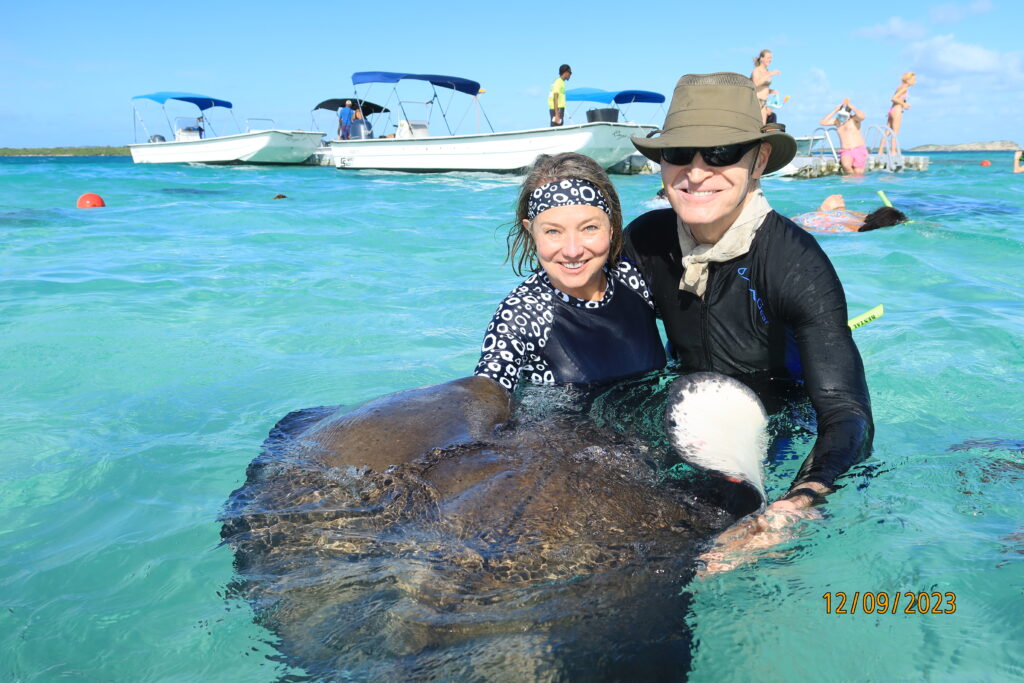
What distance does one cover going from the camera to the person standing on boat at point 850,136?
1964 cm

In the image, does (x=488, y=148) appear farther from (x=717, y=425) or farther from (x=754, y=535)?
(x=754, y=535)

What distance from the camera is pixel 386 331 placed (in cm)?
658

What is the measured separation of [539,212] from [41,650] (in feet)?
8.05

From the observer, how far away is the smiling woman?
10.8ft

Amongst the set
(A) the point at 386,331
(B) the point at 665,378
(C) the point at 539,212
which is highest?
(C) the point at 539,212

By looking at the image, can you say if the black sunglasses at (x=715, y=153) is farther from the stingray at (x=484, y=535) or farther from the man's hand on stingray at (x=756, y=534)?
the man's hand on stingray at (x=756, y=534)

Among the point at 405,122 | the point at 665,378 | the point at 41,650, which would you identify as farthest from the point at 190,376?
the point at 405,122

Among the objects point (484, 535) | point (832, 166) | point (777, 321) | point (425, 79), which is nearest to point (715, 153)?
point (777, 321)

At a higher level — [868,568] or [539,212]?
[539,212]

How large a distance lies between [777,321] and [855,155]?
66.2 feet

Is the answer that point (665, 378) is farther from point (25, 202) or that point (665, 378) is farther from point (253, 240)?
point (25, 202)

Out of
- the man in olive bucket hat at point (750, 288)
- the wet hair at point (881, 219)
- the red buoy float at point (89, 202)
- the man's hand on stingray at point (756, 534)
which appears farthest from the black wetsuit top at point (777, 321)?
the red buoy float at point (89, 202)

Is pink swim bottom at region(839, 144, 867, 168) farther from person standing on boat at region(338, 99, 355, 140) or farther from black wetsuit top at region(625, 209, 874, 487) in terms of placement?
black wetsuit top at region(625, 209, 874, 487)

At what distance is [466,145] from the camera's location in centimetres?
2344
